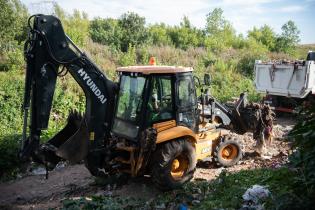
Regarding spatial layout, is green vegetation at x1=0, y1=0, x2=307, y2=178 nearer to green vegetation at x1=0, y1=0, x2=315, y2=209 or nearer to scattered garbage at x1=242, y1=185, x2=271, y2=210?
green vegetation at x1=0, y1=0, x2=315, y2=209

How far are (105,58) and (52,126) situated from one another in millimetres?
A: 7188

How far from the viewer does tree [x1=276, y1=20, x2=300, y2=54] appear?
95.4 ft

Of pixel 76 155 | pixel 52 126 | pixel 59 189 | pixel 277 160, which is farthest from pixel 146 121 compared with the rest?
pixel 52 126

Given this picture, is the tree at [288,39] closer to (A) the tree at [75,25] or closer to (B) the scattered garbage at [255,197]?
(A) the tree at [75,25]

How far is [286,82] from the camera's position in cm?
1267

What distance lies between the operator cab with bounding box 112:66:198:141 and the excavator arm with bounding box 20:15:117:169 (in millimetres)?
245

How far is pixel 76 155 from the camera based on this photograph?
6113 millimetres

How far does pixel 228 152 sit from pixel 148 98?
287cm

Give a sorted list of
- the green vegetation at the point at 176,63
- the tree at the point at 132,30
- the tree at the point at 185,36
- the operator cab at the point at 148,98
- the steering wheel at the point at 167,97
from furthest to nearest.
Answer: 1. the tree at the point at 185,36
2. the tree at the point at 132,30
3. the steering wheel at the point at 167,97
4. the operator cab at the point at 148,98
5. the green vegetation at the point at 176,63

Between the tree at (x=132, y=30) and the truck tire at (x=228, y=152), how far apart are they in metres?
14.8

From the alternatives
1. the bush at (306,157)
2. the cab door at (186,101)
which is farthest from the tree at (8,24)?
the bush at (306,157)

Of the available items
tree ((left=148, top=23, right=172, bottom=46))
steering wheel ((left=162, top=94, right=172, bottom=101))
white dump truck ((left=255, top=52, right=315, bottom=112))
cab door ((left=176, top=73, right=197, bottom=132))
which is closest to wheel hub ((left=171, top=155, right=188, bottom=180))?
cab door ((left=176, top=73, right=197, bottom=132))

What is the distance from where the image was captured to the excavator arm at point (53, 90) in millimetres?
5609

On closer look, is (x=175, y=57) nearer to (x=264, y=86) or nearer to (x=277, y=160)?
(x=264, y=86)
